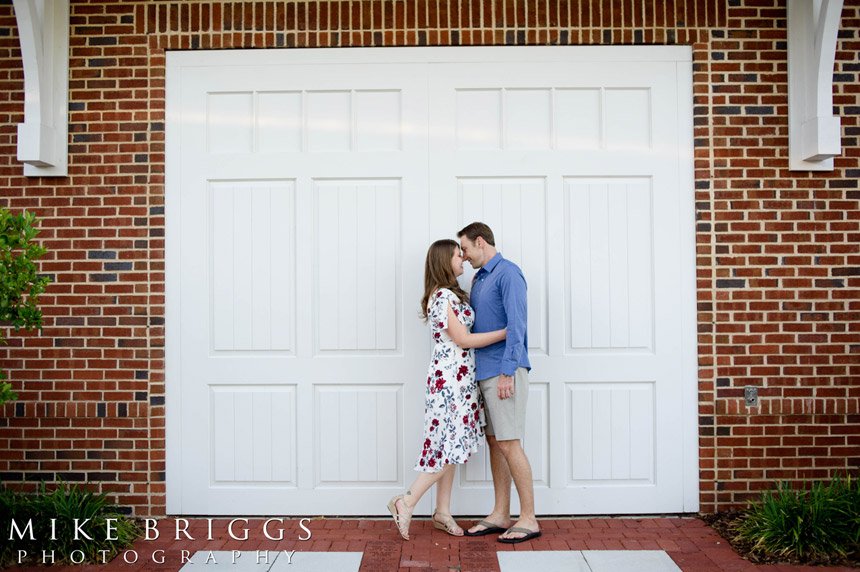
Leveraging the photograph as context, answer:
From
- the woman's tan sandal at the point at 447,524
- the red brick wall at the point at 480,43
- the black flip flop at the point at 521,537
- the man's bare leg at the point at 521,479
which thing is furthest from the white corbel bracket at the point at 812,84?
the woman's tan sandal at the point at 447,524

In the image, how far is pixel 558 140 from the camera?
4.84 meters

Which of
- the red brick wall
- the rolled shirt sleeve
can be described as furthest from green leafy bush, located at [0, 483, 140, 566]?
the rolled shirt sleeve

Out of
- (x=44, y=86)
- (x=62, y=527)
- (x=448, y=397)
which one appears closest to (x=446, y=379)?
(x=448, y=397)

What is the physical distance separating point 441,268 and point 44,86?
9.05ft

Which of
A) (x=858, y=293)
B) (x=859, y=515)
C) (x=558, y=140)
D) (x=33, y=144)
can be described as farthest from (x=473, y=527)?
(x=33, y=144)

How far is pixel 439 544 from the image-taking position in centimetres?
430

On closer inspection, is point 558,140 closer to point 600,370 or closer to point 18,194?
point 600,370

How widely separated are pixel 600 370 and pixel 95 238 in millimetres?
3364

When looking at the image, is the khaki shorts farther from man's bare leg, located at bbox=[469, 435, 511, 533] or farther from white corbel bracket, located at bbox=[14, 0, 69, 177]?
white corbel bracket, located at bbox=[14, 0, 69, 177]

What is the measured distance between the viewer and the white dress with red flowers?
4.28m

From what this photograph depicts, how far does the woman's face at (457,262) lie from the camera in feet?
14.3

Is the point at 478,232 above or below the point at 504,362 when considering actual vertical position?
above

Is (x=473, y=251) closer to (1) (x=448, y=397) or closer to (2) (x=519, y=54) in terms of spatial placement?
(1) (x=448, y=397)

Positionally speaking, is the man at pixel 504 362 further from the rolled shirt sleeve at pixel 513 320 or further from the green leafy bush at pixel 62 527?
the green leafy bush at pixel 62 527
